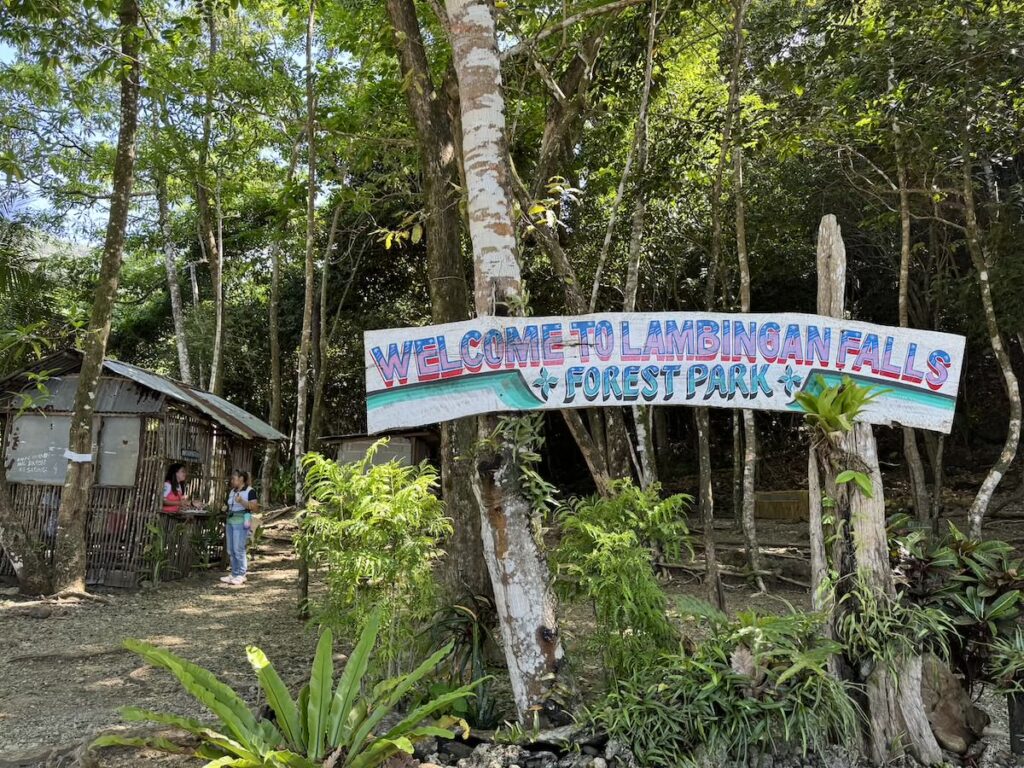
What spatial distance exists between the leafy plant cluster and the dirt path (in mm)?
4047

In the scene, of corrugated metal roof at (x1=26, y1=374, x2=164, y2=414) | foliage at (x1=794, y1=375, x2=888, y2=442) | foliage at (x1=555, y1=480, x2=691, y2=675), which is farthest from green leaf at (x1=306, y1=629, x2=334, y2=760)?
corrugated metal roof at (x1=26, y1=374, x2=164, y2=414)

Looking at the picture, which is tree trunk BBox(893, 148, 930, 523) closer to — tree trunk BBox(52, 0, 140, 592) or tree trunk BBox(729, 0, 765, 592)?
tree trunk BBox(729, 0, 765, 592)

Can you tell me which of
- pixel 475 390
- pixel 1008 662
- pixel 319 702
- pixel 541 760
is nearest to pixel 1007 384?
pixel 1008 662

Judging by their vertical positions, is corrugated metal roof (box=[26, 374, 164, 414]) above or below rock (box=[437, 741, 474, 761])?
above

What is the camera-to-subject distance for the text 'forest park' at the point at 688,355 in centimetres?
385

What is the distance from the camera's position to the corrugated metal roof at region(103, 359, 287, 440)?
31.2 feet

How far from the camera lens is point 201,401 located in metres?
10.7

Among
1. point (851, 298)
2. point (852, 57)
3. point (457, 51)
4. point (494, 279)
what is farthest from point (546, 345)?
point (851, 298)

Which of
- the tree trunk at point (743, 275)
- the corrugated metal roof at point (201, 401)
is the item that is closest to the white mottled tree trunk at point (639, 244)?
the tree trunk at point (743, 275)

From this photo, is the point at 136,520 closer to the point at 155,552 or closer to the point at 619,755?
the point at 155,552

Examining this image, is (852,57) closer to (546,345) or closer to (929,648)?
(546,345)

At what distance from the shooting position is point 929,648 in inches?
141

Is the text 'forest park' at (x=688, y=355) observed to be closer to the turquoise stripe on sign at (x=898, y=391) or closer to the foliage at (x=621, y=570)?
the turquoise stripe on sign at (x=898, y=391)

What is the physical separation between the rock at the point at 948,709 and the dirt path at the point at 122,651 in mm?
3958
